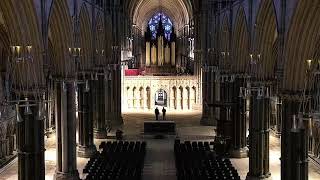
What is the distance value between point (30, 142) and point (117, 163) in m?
7.27

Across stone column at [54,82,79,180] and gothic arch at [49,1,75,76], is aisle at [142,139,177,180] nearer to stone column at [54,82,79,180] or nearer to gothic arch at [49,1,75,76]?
stone column at [54,82,79,180]

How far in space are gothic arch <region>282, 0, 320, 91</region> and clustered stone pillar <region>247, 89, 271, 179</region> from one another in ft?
16.8

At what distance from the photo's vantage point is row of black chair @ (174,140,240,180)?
840 inches

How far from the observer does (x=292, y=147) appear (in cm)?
1706

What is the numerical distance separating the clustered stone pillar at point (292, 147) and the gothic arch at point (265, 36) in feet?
14.5

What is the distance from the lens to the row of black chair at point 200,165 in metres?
21.3

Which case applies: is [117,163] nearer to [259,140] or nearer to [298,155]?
[259,140]

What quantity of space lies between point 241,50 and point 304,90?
34.4 ft

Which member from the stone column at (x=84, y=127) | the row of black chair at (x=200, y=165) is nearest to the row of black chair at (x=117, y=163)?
the stone column at (x=84, y=127)

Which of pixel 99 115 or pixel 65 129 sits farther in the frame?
pixel 99 115

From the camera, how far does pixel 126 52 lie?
47.4 meters

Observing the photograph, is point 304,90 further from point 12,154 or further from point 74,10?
point 12,154

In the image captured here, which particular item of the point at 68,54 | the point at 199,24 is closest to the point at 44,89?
the point at 68,54

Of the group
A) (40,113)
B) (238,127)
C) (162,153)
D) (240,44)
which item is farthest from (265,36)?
(162,153)
